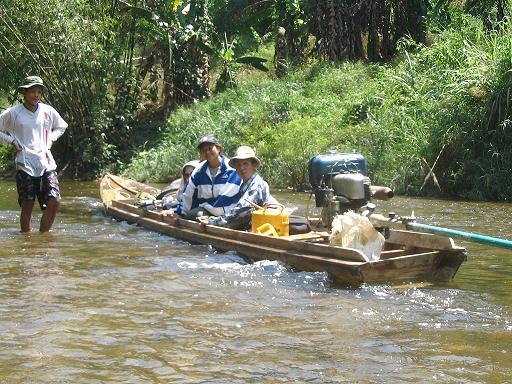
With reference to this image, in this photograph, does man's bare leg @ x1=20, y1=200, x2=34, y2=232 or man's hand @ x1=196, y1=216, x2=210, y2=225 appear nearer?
man's hand @ x1=196, y1=216, x2=210, y2=225

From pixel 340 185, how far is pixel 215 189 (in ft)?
6.31

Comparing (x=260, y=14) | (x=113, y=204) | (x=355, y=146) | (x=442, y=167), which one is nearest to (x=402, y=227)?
(x=113, y=204)

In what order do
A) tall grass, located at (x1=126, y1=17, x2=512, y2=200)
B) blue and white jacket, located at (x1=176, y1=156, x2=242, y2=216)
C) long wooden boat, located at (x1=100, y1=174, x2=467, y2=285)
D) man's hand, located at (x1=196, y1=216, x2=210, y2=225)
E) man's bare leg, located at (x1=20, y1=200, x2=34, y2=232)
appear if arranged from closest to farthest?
long wooden boat, located at (x1=100, y1=174, x2=467, y2=285) < man's hand, located at (x1=196, y1=216, x2=210, y2=225) < blue and white jacket, located at (x1=176, y1=156, x2=242, y2=216) < man's bare leg, located at (x1=20, y1=200, x2=34, y2=232) < tall grass, located at (x1=126, y1=17, x2=512, y2=200)

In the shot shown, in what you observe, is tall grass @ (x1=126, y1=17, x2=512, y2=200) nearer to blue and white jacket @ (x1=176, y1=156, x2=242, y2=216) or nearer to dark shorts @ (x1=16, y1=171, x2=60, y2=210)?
blue and white jacket @ (x1=176, y1=156, x2=242, y2=216)

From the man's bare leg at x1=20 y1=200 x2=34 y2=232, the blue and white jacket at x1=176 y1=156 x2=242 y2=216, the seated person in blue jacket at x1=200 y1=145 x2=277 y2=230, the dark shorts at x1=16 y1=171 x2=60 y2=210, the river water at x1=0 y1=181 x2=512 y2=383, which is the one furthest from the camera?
the man's bare leg at x1=20 y1=200 x2=34 y2=232

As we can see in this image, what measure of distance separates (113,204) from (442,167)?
18.7ft

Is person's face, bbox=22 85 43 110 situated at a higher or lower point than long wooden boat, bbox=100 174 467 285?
higher

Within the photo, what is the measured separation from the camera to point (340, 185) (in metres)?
7.81

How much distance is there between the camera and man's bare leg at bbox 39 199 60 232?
9914 mm

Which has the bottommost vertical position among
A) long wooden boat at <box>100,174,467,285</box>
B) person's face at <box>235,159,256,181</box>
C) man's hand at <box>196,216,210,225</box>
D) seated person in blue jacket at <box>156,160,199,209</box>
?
long wooden boat at <box>100,174,467,285</box>

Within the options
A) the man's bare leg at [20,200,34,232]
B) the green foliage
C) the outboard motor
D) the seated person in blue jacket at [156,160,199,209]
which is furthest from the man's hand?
the green foliage

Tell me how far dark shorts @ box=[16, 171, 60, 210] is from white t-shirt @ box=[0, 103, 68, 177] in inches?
3.1

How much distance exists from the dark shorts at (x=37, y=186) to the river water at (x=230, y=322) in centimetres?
84

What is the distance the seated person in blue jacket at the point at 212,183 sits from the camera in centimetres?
923
